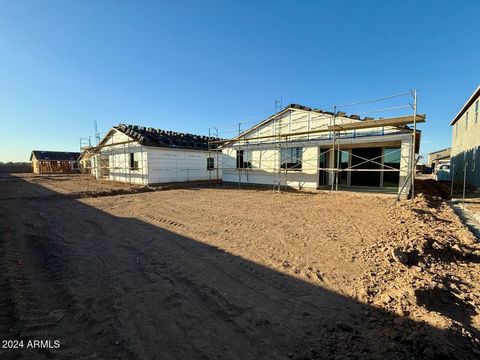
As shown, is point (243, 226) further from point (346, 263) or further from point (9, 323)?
point (9, 323)

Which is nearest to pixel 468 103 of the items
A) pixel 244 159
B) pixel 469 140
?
pixel 469 140

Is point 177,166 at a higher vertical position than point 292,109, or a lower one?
lower

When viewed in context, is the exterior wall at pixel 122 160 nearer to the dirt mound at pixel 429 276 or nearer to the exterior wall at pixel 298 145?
the exterior wall at pixel 298 145

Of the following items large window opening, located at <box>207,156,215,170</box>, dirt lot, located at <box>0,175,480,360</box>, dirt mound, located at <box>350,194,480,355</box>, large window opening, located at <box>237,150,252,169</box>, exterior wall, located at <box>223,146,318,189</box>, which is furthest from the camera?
large window opening, located at <box>207,156,215,170</box>

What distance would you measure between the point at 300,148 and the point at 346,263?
11.7 metres

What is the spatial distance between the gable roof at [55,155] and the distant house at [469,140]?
179 ft

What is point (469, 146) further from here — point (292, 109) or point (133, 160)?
point (133, 160)

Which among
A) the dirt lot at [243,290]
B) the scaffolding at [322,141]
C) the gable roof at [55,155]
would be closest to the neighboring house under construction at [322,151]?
the scaffolding at [322,141]

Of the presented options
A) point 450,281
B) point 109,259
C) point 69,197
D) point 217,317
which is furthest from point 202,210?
point 69,197

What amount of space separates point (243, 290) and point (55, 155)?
53.2 m

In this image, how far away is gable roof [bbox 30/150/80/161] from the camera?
42.2 meters

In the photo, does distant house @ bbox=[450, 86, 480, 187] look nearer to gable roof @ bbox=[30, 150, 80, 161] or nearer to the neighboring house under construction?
the neighboring house under construction

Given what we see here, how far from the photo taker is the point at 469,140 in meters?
17.6

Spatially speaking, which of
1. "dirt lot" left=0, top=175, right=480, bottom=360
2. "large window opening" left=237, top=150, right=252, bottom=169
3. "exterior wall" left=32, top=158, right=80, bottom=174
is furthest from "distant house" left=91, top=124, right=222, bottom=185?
"exterior wall" left=32, top=158, right=80, bottom=174
